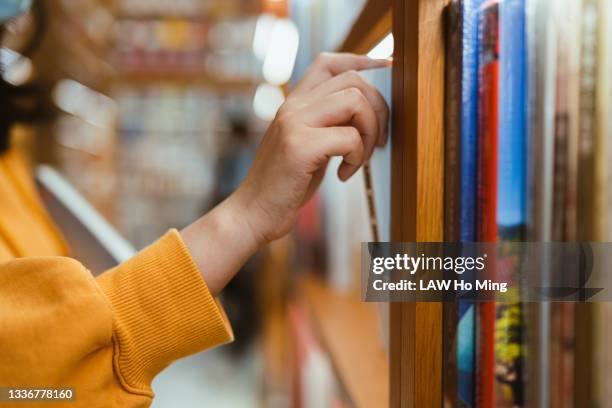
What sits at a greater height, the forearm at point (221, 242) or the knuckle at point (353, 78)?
the knuckle at point (353, 78)

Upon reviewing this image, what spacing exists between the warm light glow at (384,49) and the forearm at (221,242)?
233 millimetres

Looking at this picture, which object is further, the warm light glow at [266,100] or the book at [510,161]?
the warm light glow at [266,100]

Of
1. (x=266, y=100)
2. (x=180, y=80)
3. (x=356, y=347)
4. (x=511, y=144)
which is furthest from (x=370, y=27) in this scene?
(x=180, y=80)

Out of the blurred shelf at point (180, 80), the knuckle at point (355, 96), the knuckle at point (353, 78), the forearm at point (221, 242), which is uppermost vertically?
the blurred shelf at point (180, 80)

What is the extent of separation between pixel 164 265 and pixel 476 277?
0.31m

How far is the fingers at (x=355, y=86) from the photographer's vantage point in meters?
0.61

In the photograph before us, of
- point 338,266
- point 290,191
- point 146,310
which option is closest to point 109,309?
point 146,310

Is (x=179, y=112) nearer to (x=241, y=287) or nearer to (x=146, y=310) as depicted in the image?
(x=241, y=287)

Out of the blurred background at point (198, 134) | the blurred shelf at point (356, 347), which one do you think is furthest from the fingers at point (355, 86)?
the blurred background at point (198, 134)

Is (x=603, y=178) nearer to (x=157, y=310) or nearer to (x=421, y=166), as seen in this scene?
(x=421, y=166)

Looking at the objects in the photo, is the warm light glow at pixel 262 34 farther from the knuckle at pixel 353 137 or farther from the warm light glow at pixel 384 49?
the knuckle at pixel 353 137

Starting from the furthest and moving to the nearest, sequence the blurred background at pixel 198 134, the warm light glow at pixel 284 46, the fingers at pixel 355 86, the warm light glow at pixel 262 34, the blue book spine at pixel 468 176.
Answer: the warm light glow at pixel 262 34 → the warm light glow at pixel 284 46 → the blurred background at pixel 198 134 → the fingers at pixel 355 86 → the blue book spine at pixel 468 176

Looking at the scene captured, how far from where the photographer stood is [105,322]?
557 mm

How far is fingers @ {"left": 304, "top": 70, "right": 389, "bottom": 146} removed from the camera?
0.61m
